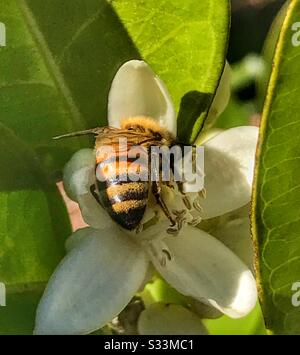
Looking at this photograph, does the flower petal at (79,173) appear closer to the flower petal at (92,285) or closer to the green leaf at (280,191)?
the flower petal at (92,285)

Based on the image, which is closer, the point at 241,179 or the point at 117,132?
the point at 117,132

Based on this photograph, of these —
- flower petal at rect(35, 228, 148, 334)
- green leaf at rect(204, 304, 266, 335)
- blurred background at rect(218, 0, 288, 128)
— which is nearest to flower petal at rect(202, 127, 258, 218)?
flower petal at rect(35, 228, 148, 334)

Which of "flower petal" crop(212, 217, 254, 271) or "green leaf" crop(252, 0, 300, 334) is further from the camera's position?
"flower petal" crop(212, 217, 254, 271)

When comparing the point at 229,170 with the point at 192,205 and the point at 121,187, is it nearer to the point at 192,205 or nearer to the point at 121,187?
the point at 192,205

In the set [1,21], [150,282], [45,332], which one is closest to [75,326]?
[45,332]

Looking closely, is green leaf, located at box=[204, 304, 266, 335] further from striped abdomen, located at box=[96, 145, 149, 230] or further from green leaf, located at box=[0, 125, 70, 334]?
striped abdomen, located at box=[96, 145, 149, 230]
